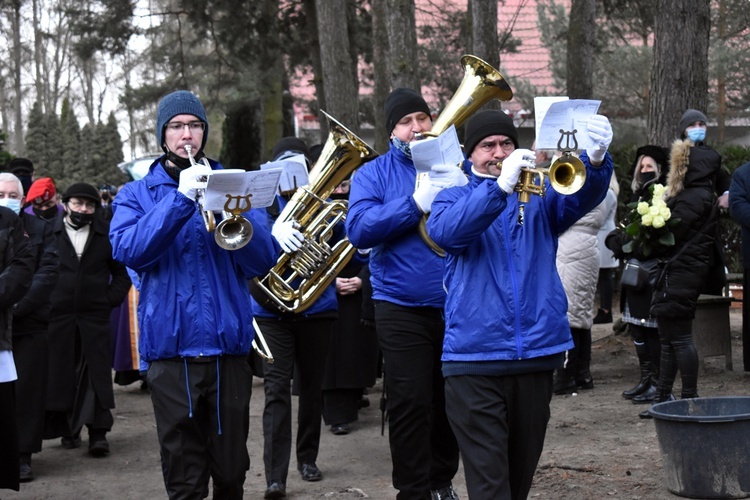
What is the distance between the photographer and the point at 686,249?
8.20 metres

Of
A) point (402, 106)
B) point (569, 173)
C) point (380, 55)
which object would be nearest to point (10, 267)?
point (402, 106)

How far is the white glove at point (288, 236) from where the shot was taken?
6.87m

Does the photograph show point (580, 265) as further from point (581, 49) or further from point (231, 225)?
point (581, 49)

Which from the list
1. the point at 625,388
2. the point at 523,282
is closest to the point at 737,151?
the point at 625,388

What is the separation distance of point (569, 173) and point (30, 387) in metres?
5.00

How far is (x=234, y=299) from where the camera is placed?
494 centimetres

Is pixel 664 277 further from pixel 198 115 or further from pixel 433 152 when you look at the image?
pixel 198 115

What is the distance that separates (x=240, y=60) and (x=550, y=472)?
45.0ft

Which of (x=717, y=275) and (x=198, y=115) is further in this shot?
(x=717, y=275)

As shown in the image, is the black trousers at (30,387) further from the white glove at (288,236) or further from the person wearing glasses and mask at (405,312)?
the person wearing glasses and mask at (405,312)

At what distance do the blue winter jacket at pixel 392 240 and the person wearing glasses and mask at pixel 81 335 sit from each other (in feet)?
11.7

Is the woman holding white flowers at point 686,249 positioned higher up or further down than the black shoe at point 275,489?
higher up

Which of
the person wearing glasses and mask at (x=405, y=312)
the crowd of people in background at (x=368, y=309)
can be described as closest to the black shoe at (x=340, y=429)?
the crowd of people in background at (x=368, y=309)

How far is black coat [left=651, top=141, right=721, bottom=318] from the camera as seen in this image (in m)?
8.16
